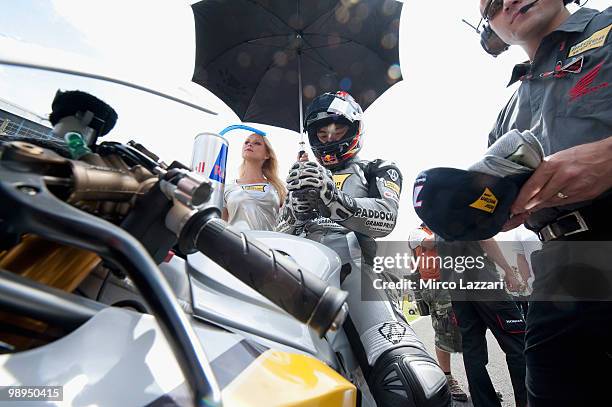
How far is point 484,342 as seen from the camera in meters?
2.34

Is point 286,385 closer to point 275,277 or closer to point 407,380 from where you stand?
point 275,277

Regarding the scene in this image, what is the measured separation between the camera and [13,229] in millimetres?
310

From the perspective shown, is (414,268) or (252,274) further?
(414,268)

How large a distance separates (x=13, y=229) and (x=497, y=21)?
1517mm

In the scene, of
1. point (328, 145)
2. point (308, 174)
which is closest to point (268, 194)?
point (328, 145)

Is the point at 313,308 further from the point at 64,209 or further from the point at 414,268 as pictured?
the point at 414,268

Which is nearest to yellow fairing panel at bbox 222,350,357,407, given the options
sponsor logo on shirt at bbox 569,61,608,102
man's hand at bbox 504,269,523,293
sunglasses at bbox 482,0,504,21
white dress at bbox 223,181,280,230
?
sponsor logo on shirt at bbox 569,61,608,102

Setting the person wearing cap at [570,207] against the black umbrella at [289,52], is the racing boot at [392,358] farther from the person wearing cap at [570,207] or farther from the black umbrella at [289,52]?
the black umbrella at [289,52]

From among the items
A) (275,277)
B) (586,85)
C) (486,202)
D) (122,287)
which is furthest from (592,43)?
(122,287)

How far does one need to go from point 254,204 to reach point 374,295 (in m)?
1.20

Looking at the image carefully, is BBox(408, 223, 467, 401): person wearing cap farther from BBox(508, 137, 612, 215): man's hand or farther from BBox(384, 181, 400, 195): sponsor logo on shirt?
BBox(508, 137, 612, 215): man's hand

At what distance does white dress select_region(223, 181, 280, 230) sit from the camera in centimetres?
Answer: 214

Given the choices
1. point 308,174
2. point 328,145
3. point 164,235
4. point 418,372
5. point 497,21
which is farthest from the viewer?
point 328,145

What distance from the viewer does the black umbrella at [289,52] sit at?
321 cm
